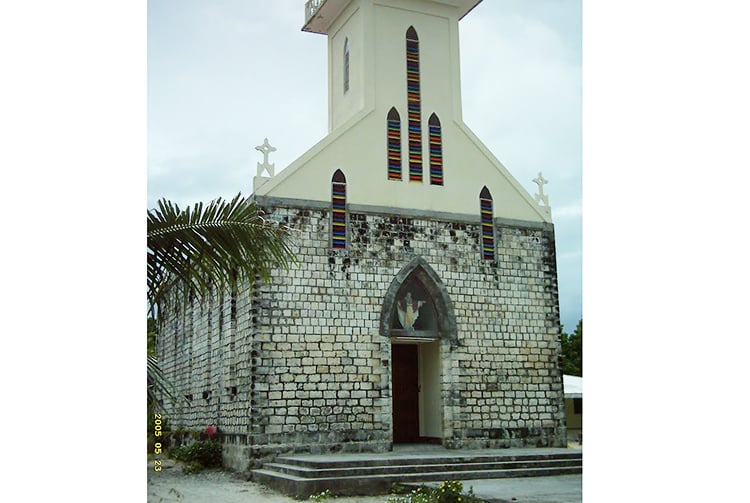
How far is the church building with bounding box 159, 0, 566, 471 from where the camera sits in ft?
34.1

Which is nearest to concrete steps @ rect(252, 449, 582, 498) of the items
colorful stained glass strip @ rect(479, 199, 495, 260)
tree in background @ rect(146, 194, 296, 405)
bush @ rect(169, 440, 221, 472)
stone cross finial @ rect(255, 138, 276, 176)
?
bush @ rect(169, 440, 221, 472)

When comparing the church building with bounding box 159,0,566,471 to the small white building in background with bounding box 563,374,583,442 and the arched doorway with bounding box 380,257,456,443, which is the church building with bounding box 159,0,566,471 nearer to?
the arched doorway with bounding box 380,257,456,443

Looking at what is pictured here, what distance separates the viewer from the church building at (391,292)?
10406mm

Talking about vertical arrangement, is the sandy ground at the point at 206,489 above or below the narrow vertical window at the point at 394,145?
below

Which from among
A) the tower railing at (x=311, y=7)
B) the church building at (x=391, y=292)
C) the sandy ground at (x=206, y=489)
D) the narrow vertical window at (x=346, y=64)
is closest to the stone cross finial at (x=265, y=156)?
the church building at (x=391, y=292)

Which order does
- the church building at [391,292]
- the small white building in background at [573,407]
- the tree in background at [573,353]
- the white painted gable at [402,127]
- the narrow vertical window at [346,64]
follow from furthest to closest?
the tree in background at [573,353] → the small white building in background at [573,407] → the narrow vertical window at [346,64] → the white painted gable at [402,127] → the church building at [391,292]

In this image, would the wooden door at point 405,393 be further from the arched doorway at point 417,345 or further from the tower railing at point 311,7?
the tower railing at point 311,7

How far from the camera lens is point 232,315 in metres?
10.9

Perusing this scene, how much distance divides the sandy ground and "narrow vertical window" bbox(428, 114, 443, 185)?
16.1ft

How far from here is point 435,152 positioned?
1170cm

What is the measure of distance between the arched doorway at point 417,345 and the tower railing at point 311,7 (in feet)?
13.9
